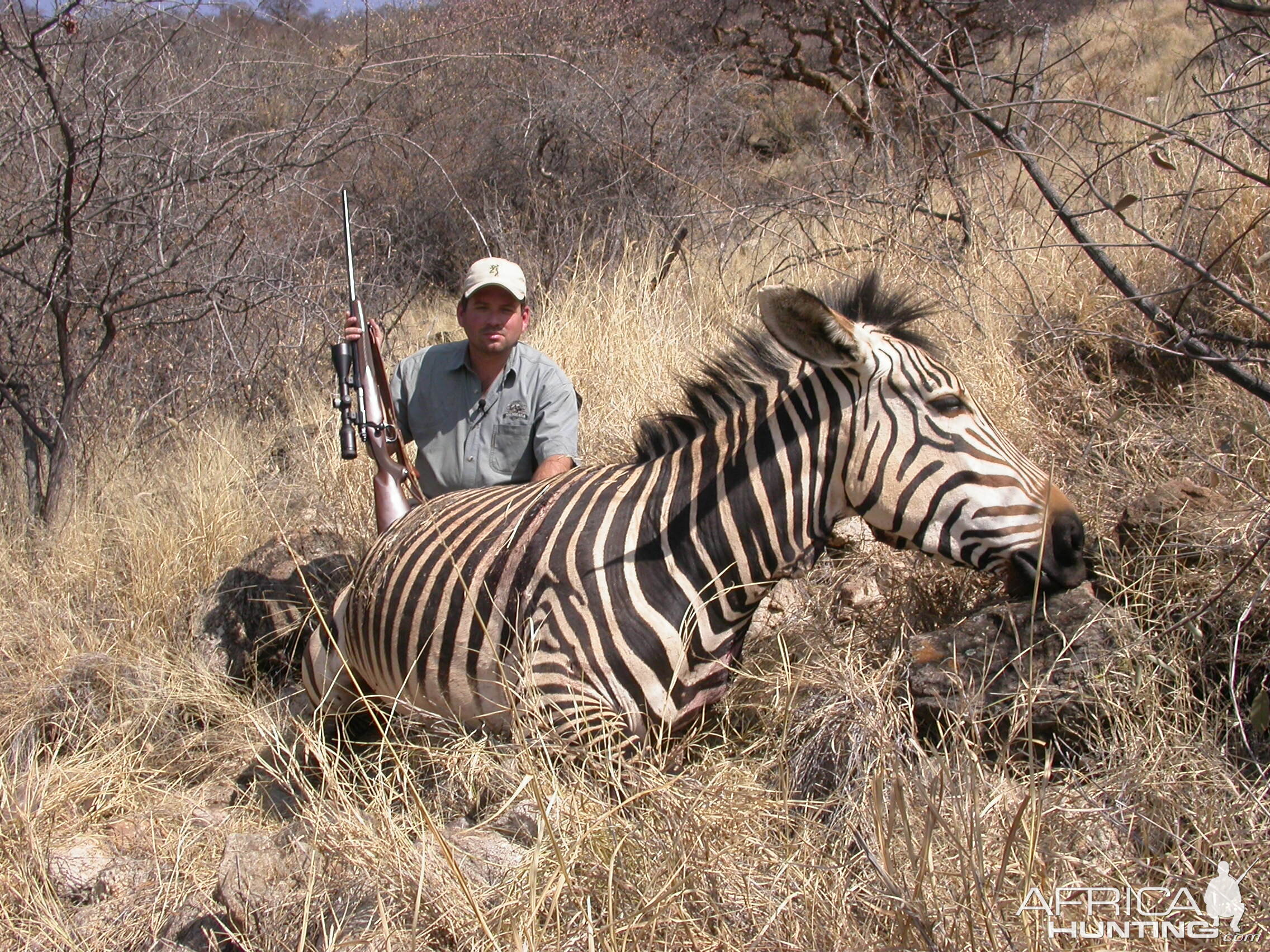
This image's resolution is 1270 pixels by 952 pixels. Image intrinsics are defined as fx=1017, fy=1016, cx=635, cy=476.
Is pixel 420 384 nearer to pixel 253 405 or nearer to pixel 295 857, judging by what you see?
pixel 295 857

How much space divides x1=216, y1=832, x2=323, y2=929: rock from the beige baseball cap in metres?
2.53

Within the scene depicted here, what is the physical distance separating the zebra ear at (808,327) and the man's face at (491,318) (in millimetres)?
1985

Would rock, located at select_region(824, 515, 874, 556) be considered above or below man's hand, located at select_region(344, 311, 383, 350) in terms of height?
below

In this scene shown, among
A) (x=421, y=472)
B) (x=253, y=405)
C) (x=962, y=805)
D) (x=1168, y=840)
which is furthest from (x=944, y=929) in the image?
(x=253, y=405)

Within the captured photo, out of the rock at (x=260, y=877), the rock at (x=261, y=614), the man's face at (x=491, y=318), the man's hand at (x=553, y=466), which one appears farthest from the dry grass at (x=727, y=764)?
the man's face at (x=491, y=318)

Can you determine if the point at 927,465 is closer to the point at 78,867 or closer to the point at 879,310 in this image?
the point at 879,310

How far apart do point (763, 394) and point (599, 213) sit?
251 inches

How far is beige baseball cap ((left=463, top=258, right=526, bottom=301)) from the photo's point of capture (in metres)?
4.48

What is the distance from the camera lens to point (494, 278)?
176 inches

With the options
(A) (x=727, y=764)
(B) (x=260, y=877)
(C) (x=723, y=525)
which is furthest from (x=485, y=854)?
(C) (x=723, y=525)

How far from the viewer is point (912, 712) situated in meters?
2.87

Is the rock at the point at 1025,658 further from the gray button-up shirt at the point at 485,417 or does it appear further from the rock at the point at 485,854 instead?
the gray button-up shirt at the point at 485,417

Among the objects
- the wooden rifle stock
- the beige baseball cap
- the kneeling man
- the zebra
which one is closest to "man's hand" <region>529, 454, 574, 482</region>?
the kneeling man

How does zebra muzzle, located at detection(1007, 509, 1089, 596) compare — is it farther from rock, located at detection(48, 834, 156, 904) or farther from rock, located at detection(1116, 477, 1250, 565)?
rock, located at detection(48, 834, 156, 904)
